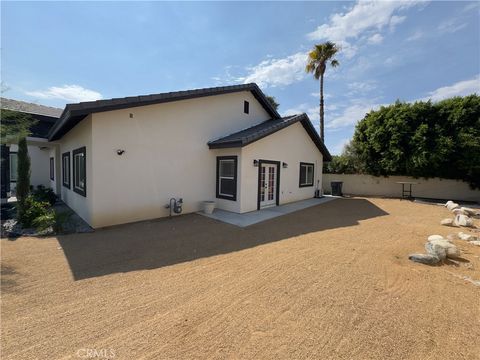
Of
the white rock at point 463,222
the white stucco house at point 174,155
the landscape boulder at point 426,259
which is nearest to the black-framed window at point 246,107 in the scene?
the white stucco house at point 174,155

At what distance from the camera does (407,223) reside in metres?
8.30

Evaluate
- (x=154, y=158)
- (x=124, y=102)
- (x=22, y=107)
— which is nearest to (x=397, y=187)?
(x=154, y=158)

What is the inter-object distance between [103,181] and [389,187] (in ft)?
56.6

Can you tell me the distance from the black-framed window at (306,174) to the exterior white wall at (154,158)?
509cm

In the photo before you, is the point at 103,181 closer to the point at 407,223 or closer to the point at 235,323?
the point at 235,323

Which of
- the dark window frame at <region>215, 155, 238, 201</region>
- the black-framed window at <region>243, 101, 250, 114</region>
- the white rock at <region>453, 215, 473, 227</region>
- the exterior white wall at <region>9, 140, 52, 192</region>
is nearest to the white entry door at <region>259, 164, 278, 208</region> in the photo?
the dark window frame at <region>215, 155, 238, 201</region>

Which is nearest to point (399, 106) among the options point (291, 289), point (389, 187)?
point (389, 187)

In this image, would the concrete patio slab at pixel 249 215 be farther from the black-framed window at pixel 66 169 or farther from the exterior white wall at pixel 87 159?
the black-framed window at pixel 66 169

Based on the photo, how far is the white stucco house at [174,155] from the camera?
7.28m

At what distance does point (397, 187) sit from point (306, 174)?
7176 mm

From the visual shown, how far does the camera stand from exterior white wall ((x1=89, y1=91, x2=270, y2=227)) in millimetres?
7246

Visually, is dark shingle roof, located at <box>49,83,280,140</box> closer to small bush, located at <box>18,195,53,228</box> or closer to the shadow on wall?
small bush, located at <box>18,195,53,228</box>

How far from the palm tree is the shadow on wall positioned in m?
13.5

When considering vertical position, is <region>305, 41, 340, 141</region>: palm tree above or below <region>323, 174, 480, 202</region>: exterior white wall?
above
